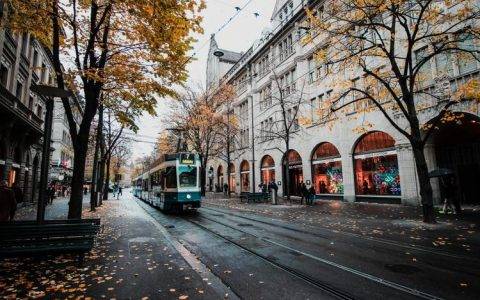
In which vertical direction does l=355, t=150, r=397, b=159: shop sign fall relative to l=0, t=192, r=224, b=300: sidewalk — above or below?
above

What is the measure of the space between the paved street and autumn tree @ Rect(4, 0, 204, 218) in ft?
10.8

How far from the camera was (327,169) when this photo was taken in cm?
2542

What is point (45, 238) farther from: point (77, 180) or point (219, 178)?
point (219, 178)

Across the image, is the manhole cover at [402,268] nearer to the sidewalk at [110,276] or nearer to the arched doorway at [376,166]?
the sidewalk at [110,276]

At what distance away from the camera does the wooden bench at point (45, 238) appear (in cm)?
592

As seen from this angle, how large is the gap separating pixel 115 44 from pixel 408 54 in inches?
419

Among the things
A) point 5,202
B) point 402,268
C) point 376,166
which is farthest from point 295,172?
point 5,202

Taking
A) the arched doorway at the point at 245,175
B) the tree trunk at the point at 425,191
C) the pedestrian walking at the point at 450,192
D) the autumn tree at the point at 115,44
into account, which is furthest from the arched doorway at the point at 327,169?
the autumn tree at the point at 115,44

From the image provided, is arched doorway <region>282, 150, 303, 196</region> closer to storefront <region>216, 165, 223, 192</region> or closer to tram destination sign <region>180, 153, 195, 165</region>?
tram destination sign <region>180, 153, 195, 165</region>

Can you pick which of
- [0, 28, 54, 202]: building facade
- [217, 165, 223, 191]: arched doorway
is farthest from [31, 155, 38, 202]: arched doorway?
[217, 165, 223, 191]: arched doorway

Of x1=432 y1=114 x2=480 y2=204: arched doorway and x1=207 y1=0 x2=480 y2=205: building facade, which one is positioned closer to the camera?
x1=432 y1=114 x2=480 y2=204: arched doorway

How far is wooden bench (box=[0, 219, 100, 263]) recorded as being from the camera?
5918 millimetres

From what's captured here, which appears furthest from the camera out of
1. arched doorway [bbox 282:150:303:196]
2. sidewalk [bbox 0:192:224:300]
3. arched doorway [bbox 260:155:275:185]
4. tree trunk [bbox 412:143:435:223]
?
arched doorway [bbox 260:155:275:185]

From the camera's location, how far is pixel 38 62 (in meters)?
23.2
